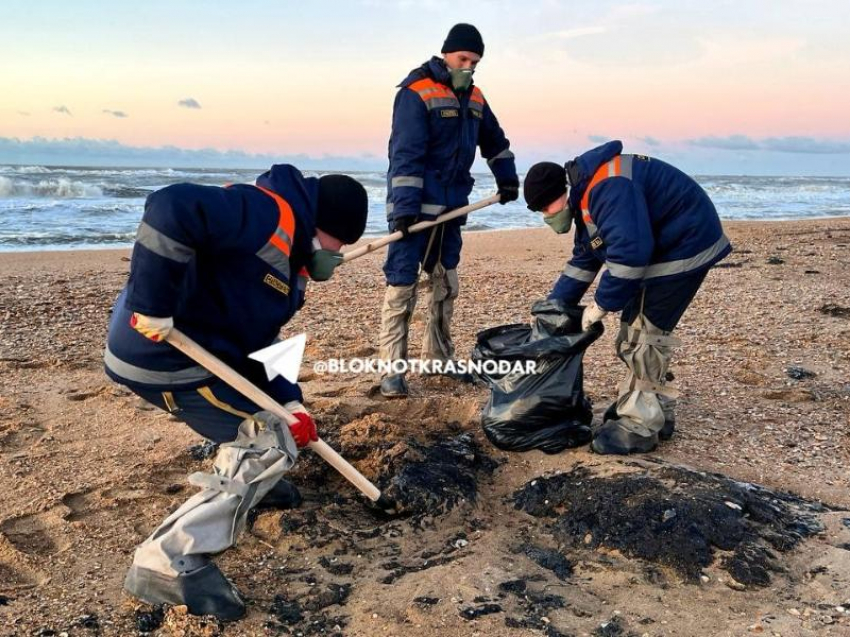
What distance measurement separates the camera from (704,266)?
380 cm

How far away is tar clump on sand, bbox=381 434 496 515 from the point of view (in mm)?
3369

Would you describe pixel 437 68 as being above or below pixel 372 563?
above

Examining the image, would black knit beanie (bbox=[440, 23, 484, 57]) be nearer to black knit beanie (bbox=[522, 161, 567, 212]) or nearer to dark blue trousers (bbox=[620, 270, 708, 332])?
A: black knit beanie (bbox=[522, 161, 567, 212])

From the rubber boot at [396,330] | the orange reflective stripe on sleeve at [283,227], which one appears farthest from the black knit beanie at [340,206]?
the rubber boot at [396,330]

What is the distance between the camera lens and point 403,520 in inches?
130

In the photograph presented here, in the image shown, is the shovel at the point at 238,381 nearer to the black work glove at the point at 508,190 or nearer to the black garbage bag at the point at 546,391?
the black garbage bag at the point at 546,391

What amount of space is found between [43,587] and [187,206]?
60.5 inches

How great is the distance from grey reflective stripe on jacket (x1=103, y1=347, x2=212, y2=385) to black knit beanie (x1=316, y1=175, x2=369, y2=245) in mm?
674

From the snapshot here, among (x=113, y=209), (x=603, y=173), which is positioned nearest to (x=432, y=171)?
(x=603, y=173)

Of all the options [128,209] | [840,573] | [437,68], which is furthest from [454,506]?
[128,209]

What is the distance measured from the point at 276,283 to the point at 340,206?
1.12ft

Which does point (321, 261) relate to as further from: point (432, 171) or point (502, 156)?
point (502, 156)

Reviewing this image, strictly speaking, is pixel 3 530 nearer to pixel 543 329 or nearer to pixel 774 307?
pixel 543 329

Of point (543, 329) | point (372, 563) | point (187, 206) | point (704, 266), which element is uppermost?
point (187, 206)
